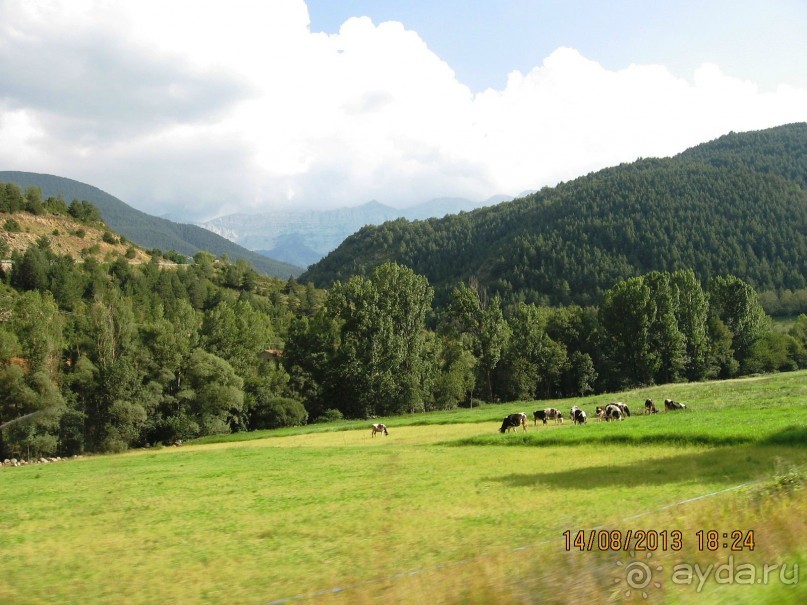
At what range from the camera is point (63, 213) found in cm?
17862

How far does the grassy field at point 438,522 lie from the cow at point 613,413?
7335 millimetres

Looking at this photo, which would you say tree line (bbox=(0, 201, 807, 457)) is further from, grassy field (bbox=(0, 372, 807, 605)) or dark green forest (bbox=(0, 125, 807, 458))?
grassy field (bbox=(0, 372, 807, 605))

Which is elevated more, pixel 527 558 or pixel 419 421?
A: pixel 527 558

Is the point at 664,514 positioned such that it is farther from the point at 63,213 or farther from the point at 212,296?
the point at 63,213

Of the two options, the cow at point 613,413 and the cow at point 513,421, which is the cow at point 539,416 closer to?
the cow at point 513,421

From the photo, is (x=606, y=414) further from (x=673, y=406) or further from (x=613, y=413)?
(x=673, y=406)

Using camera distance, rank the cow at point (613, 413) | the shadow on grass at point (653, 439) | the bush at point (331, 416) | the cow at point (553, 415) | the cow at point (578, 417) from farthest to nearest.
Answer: the bush at point (331, 416) → the cow at point (553, 415) → the cow at point (578, 417) → the cow at point (613, 413) → the shadow on grass at point (653, 439)

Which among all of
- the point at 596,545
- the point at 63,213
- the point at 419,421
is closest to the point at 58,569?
the point at 596,545

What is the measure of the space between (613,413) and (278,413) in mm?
44999

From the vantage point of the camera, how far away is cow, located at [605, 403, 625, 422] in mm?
38188

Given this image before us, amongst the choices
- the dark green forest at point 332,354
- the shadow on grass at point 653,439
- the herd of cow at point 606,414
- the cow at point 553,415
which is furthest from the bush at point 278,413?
the shadow on grass at point 653,439

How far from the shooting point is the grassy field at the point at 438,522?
7.07m

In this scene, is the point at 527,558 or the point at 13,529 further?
the point at 13,529

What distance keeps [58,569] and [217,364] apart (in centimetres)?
5918
